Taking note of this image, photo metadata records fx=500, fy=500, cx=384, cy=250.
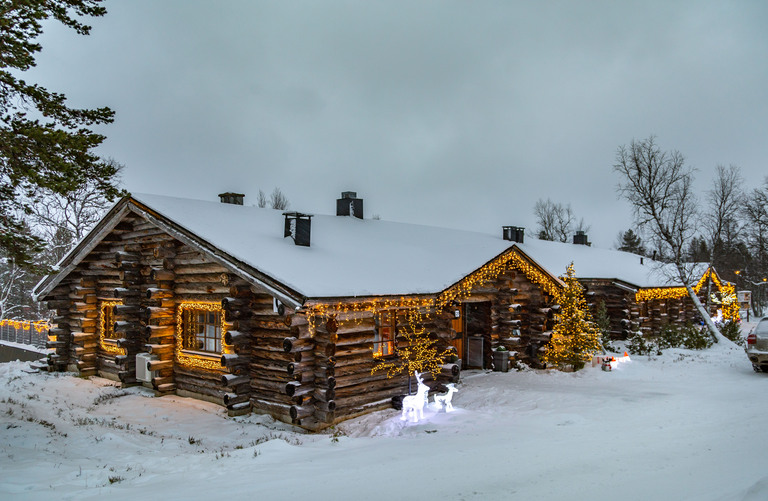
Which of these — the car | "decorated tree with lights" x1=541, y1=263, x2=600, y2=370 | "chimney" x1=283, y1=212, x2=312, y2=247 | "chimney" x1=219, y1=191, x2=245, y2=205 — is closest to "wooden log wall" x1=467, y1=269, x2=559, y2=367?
"decorated tree with lights" x1=541, y1=263, x2=600, y2=370

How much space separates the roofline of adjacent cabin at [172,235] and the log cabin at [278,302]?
0.13 ft

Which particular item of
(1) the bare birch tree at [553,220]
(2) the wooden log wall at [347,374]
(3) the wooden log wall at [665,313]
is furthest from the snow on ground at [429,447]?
(1) the bare birch tree at [553,220]

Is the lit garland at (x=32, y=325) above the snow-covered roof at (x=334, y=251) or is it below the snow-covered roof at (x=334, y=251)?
below

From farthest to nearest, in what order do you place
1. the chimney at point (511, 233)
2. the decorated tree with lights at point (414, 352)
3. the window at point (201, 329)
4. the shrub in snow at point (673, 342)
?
the chimney at point (511, 233) → the shrub in snow at point (673, 342) → the window at point (201, 329) → the decorated tree with lights at point (414, 352)

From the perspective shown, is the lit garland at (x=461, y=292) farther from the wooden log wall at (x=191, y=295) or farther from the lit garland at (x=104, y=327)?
the lit garland at (x=104, y=327)

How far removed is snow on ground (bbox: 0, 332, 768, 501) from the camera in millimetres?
6438

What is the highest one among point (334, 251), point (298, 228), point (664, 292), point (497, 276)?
point (298, 228)

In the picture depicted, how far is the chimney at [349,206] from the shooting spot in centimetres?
1994

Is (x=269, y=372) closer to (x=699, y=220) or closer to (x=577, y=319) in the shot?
(x=577, y=319)

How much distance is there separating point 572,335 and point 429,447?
993 centimetres

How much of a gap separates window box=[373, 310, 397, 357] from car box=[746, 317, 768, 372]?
1089 centimetres

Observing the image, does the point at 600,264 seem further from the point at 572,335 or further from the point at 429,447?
the point at 429,447

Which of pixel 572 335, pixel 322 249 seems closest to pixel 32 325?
pixel 322 249

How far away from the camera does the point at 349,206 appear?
19922mm
